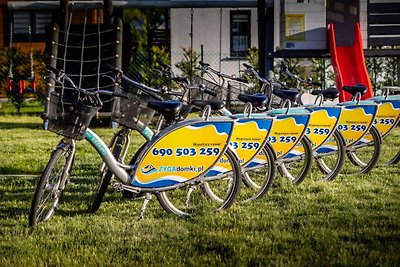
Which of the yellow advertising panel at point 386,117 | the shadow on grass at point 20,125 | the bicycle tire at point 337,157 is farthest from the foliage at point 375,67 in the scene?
the bicycle tire at point 337,157

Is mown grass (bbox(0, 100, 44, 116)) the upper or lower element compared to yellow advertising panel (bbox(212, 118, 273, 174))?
lower

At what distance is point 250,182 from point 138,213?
59.0 inches

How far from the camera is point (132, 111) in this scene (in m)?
6.97

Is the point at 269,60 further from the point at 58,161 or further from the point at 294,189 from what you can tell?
the point at 58,161

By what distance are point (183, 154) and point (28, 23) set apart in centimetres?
2312

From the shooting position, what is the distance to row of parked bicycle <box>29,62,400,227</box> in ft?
21.6

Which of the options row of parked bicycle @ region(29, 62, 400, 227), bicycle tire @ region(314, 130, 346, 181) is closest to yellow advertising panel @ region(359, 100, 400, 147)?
row of parked bicycle @ region(29, 62, 400, 227)

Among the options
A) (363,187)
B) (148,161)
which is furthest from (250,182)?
(148,161)

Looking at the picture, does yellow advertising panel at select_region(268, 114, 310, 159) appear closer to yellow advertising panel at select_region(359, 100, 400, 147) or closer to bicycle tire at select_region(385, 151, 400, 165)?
yellow advertising panel at select_region(359, 100, 400, 147)

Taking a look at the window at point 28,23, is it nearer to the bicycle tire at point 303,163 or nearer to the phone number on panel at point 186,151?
the bicycle tire at point 303,163

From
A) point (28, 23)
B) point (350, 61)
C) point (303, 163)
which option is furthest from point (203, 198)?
point (28, 23)

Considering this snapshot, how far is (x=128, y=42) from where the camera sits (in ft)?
51.5

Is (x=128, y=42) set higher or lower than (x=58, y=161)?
higher

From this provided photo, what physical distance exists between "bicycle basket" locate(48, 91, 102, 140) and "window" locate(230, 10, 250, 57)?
71.7 feet
